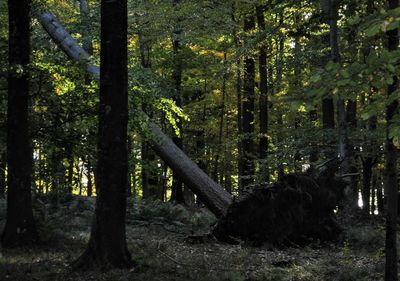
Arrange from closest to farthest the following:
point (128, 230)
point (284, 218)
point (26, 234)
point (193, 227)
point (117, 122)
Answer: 1. point (117, 122)
2. point (26, 234)
3. point (284, 218)
4. point (128, 230)
5. point (193, 227)

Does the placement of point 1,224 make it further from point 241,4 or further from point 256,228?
point 241,4

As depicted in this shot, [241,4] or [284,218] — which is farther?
[241,4]

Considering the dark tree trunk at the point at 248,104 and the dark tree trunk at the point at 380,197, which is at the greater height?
the dark tree trunk at the point at 248,104

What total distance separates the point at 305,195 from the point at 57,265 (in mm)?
6483

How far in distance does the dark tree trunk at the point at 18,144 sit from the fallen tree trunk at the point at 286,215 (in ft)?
15.7

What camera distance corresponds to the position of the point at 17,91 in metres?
9.58

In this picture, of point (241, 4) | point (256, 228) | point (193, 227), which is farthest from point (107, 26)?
point (241, 4)

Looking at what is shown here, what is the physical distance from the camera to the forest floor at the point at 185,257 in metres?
7.64

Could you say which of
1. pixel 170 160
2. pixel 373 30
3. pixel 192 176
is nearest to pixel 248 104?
Answer: pixel 170 160

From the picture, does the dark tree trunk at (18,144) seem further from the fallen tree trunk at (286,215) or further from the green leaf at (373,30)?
the green leaf at (373,30)

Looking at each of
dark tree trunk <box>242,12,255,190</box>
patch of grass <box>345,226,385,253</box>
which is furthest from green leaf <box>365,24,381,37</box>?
dark tree trunk <box>242,12,255,190</box>

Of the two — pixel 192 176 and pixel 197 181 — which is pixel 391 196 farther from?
pixel 192 176

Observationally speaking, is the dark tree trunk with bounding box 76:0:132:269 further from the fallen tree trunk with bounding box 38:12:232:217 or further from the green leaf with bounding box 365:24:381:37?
the green leaf with bounding box 365:24:381:37

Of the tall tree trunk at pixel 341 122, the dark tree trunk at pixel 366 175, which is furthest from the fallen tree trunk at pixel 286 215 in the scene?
the dark tree trunk at pixel 366 175
